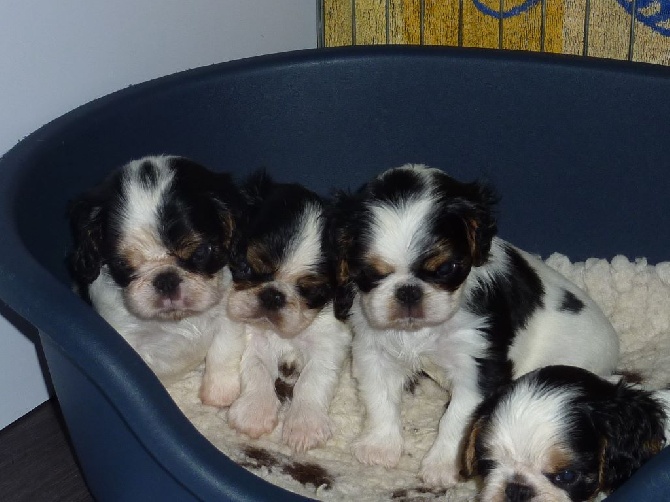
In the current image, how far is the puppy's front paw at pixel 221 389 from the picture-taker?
3.90 meters

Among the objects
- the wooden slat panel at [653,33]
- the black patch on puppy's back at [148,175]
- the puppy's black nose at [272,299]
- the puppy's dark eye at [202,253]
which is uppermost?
the wooden slat panel at [653,33]

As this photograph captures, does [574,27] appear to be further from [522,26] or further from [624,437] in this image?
[624,437]

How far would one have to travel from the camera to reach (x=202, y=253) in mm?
3465

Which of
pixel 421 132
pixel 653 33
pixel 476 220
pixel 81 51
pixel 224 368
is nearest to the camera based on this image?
pixel 476 220

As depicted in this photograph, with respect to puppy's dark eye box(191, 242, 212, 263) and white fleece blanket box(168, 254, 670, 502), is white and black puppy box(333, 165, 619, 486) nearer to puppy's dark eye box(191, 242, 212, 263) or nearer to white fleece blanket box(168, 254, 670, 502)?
white fleece blanket box(168, 254, 670, 502)

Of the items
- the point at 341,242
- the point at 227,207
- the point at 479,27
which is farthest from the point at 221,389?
the point at 479,27

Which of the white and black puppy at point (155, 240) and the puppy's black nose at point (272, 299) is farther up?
the white and black puppy at point (155, 240)

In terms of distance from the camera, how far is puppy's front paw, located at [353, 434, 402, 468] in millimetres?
3650

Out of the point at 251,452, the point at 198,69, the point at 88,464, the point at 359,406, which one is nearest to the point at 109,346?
the point at 88,464

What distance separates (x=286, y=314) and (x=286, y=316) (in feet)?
0.04

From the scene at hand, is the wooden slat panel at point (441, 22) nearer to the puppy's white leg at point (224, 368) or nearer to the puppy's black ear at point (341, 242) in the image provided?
the puppy's black ear at point (341, 242)

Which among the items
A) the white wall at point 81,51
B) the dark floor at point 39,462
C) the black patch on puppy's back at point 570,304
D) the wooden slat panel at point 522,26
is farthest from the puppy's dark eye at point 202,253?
the wooden slat panel at point 522,26

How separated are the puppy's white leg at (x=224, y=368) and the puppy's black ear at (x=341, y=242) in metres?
0.57

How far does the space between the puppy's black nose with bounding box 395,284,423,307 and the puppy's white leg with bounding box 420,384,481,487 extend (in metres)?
0.47
